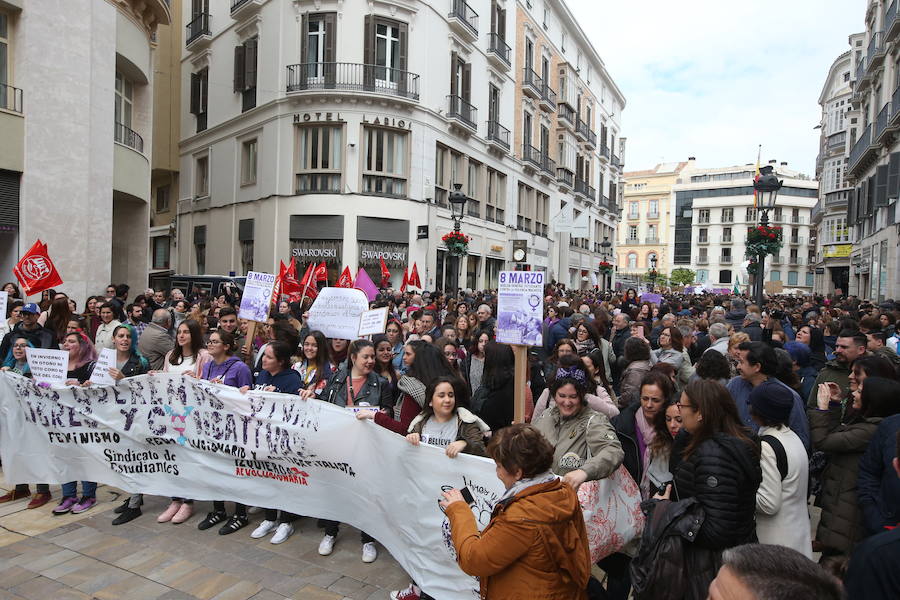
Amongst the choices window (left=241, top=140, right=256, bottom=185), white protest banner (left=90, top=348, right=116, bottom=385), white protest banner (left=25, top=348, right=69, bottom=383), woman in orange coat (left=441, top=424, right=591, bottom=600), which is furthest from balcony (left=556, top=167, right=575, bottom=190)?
woman in orange coat (left=441, top=424, right=591, bottom=600)

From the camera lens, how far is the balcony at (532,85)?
34.1 m

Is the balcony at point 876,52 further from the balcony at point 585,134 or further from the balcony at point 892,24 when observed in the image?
the balcony at point 585,134

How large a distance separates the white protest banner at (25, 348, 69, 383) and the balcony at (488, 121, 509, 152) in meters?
26.2

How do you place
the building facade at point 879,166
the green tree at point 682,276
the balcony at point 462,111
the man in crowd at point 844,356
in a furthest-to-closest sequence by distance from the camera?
the green tree at point 682,276
the balcony at point 462,111
the building facade at point 879,166
the man in crowd at point 844,356

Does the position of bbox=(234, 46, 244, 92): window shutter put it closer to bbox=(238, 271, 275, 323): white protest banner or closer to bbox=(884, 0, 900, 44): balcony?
bbox=(238, 271, 275, 323): white protest banner

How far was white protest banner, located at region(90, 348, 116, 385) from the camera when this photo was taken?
5719 millimetres

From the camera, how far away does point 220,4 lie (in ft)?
92.4

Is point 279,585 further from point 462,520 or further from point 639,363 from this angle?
point 639,363

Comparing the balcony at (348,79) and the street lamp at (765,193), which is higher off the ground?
the balcony at (348,79)

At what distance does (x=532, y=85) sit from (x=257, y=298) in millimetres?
30336

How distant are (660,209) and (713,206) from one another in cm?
880

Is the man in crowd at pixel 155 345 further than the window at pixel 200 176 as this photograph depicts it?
No

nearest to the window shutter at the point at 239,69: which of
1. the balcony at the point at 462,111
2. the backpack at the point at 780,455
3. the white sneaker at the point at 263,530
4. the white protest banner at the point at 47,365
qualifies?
the balcony at the point at 462,111

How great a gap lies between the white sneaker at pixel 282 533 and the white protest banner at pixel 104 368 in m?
2.23
